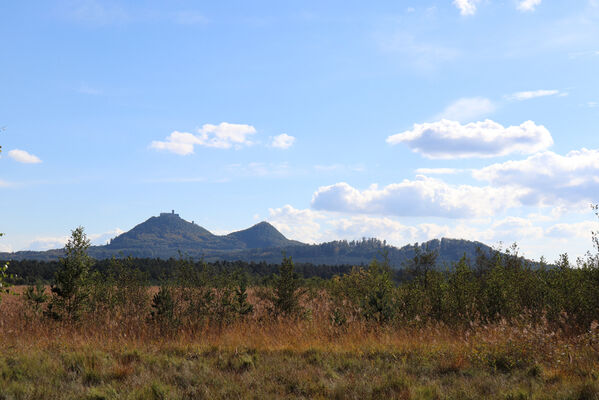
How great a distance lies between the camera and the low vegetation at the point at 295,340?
22.4 feet

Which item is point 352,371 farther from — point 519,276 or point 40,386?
point 519,276

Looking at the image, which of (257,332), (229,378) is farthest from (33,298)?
(229,378)

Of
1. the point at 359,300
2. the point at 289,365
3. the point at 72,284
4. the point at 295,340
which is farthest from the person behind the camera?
the point at 359,300

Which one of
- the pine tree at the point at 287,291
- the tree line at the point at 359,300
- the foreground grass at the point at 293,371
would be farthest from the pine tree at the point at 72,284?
the pine tree at the point at 287,291

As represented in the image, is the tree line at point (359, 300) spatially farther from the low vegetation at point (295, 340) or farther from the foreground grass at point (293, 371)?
the foreground grass at point (293, 371)

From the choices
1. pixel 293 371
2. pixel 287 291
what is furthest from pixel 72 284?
pixel 293 371

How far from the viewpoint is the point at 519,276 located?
14.4 m

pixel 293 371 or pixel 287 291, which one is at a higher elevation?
pixel 287 291

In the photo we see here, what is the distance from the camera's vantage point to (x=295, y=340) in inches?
392

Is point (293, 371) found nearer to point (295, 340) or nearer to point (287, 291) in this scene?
point (295, 340)

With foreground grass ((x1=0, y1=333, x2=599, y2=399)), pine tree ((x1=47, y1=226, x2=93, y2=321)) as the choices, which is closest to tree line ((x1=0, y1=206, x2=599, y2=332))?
pine tree ((x1=47, y1=226, x2=93, y2=321))

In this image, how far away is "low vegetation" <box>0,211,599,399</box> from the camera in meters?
6.84

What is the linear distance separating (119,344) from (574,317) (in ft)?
40.1

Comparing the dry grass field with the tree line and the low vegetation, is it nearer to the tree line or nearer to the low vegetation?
the low vegetation
